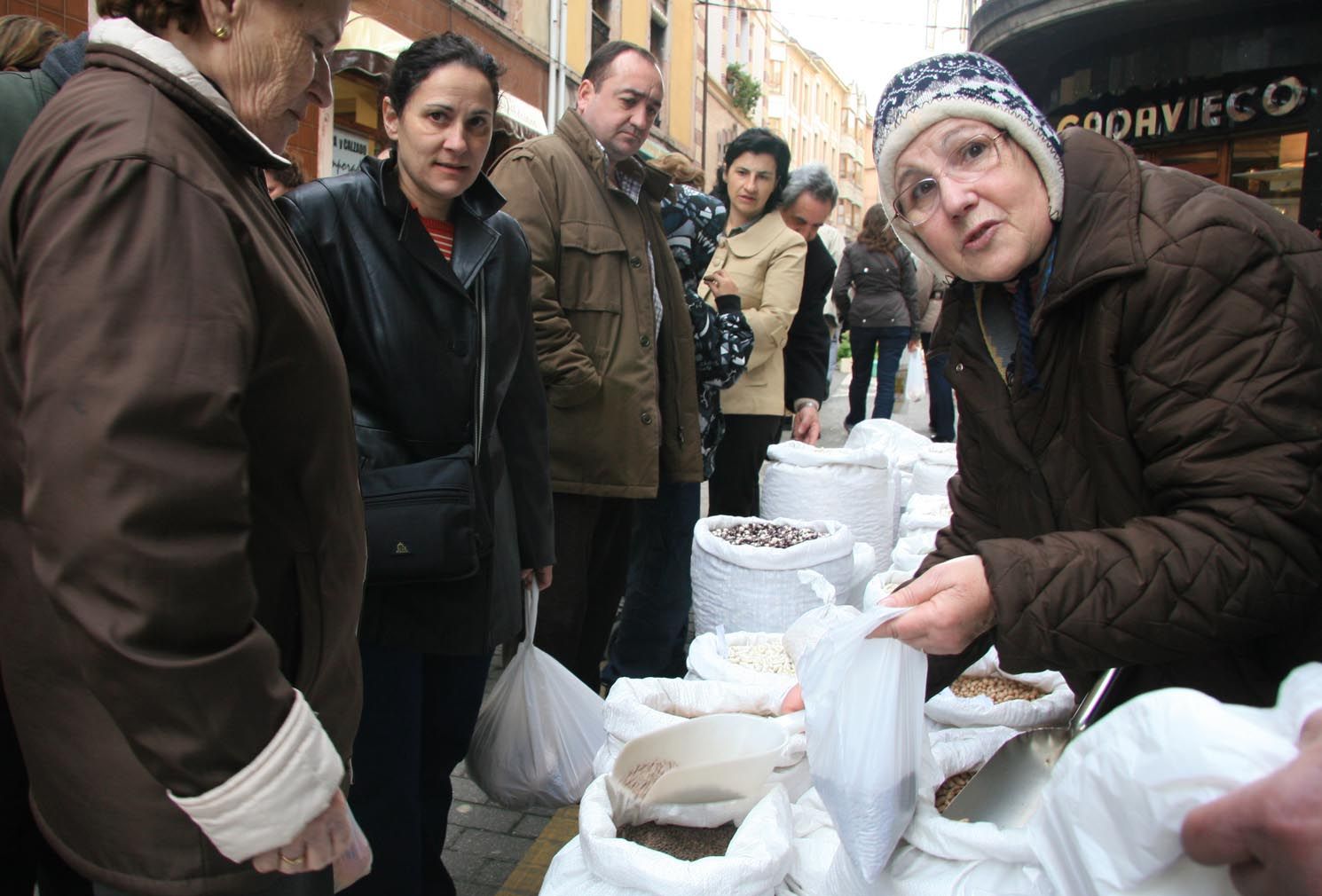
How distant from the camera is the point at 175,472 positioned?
1.05m

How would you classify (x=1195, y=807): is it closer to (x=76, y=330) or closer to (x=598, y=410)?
(x=76, y=330)

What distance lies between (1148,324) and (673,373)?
7.02ft

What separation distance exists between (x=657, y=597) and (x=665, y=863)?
2143 millimetres

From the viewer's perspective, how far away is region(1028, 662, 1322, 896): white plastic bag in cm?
89

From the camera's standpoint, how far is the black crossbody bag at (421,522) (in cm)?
197

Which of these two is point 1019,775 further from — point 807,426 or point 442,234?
point 807,426

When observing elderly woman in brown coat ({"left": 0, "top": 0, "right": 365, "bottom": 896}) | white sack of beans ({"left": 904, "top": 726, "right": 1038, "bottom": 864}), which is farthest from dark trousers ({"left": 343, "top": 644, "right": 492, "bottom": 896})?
white sack of beans ({"left": 904, "top": 726, "right": 1038, "bottom": 864})

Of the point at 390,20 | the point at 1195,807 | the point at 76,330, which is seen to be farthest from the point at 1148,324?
the point at 390,20

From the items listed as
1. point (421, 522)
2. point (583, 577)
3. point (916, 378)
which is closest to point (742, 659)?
point (583, 577)

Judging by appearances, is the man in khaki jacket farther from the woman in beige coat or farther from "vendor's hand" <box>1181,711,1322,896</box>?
"vendor's hand" <box>1181,711,1322,896</box>

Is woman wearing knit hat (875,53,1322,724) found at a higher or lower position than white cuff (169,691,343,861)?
higher

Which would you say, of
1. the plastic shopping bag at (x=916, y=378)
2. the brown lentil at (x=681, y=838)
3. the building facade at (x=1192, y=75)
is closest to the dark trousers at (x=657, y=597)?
the brown lentil at (x=681, y=838)

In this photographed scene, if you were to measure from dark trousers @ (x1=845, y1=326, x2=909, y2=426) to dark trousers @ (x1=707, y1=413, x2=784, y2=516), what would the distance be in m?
4.10

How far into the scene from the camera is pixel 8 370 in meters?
1.14
